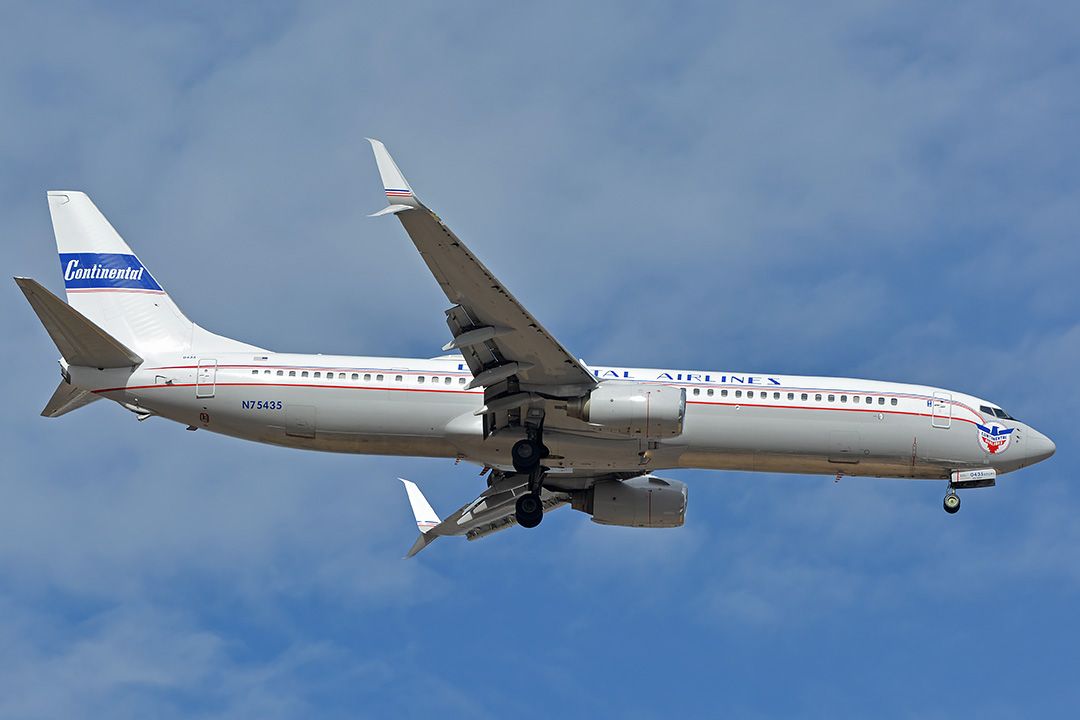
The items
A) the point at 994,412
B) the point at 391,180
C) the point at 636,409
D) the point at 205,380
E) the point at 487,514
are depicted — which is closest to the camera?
the point at 391,180

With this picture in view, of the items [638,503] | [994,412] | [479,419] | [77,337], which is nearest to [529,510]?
[479,419]

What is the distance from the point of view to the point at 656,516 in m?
42.3

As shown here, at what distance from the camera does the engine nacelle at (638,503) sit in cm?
4222

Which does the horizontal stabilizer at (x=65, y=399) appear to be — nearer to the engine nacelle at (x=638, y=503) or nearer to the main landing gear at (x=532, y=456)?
the main landing gear at (x=532, y=456)

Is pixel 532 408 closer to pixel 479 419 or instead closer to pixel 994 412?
pixel 479 419

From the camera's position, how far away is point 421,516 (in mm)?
45875

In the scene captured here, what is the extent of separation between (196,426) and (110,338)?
3.11 metres

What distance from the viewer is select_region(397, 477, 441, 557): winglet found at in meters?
44.6

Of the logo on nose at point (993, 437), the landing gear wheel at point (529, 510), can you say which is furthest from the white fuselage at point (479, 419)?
the landing gear wheel at point (529, 510)

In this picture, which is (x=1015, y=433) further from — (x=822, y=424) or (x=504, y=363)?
(x=504, y=363)

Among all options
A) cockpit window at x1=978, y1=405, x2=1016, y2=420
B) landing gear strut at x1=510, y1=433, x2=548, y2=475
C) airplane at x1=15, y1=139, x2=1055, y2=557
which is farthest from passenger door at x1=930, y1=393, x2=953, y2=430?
landing gear strut at x1=510, y1=433, x2=548, y2=475

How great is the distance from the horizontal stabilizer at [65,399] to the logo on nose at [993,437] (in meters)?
22.7

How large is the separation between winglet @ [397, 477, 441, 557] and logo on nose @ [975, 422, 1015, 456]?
15.8 metres

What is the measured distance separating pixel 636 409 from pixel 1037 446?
1149 cm
